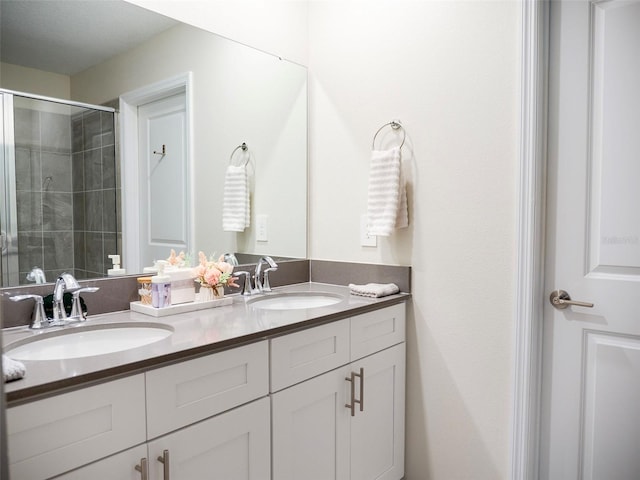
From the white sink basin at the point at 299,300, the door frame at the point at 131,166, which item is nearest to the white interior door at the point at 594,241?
the white sink basin at the point at 299,300

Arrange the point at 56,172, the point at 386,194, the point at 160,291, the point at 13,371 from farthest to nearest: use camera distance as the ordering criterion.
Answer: the point at 386,194 → the point at 160,291 → the point at 56,172 → the point at 13,371

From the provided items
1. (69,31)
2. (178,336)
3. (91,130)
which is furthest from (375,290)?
(69,31)

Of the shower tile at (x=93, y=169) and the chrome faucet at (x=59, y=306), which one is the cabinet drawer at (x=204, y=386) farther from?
the shower tile at (x=93, y=169)

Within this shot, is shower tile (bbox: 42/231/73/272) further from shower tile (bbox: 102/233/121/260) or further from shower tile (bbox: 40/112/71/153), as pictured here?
shower tile (bbox: 40/112/71/153)

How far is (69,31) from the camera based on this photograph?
149 cm

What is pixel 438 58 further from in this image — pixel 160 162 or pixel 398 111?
pixel 160 162

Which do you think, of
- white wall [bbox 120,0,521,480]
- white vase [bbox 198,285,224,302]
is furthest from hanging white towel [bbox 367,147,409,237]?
white vase [bbox 198,285,224,302]

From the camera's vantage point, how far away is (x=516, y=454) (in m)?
1.69

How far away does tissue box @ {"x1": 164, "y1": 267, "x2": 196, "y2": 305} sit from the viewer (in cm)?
161

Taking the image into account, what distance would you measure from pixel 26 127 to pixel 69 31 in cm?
36

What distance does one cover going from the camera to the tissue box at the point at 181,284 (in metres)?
1.61

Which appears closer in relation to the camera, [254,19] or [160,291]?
[160,291]

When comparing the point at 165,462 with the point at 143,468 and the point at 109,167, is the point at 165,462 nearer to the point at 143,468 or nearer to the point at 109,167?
the point at 143,468

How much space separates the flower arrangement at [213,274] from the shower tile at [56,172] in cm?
50
